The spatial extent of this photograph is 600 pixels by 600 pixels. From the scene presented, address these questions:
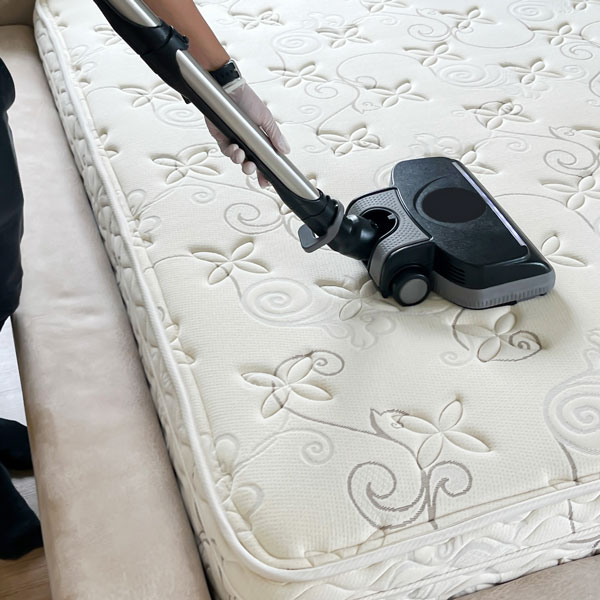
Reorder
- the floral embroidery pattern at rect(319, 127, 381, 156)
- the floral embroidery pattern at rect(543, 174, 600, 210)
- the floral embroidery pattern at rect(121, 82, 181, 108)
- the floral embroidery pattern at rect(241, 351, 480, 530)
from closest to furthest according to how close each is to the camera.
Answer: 1. the floral embroidery pattern at rect(241, 351, 480, 530)
2. the floral embroidery pattern at rect(543, 174, 600, 210)
3. the floral embroidery pattern at rect(319, 127, 381, 156)
4. the floral embroidery pattern at rect(121, 82, 181, 108)

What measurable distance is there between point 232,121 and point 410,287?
12.5 inches

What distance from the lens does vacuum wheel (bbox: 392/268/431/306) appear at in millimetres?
1045

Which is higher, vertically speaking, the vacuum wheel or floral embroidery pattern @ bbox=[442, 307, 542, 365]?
the vacuum wheel

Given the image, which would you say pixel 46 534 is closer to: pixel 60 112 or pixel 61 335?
pixel 61 335

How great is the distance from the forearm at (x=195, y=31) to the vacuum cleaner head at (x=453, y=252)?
0.95 ft

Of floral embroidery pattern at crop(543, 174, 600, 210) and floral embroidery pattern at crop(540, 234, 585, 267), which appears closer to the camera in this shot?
floral embroidery pattern at crop(540, 234, 585, 267)

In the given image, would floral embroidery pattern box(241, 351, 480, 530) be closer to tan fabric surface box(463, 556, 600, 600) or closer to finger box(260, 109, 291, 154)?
tan fabric surface box(463, 556, 600, 600)

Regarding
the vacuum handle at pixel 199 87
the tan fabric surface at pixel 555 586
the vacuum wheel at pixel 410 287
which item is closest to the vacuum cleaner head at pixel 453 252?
the vacuum wheel at pixel 410 287


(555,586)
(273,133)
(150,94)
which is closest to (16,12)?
(150,94)

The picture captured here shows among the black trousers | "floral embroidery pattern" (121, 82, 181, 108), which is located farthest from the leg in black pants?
"floral embroidery pattern" (121, 82, 181, 108)

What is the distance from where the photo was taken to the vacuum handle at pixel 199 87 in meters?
0.89

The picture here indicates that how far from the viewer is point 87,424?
3.50ft

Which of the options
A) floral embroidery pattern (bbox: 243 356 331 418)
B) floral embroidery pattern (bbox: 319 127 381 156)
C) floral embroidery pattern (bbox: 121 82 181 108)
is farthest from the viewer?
floral embroidery pattern (bbox: 121 82 181 108)

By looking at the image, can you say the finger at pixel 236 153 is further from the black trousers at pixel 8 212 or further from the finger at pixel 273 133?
the black trousers at pixel 8 212
